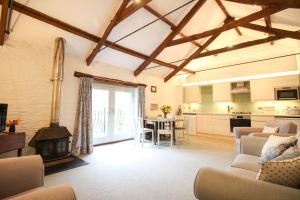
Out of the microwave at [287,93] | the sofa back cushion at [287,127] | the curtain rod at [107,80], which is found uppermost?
the curtain rod at [107,80]

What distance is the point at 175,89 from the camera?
7.60 metres

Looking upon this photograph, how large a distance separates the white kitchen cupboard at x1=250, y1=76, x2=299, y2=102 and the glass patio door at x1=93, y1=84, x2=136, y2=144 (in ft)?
14.4

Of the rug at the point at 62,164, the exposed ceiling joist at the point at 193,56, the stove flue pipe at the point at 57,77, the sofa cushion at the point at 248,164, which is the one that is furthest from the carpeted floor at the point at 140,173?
the exposed ceiling joist at the point at 193,56

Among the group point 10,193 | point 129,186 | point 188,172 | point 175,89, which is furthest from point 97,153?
point 175,89

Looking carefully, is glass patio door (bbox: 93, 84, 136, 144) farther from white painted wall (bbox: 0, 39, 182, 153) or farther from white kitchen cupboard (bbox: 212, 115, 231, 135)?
white kitchen cupboard (bbox: 212, 115, 231, 135)

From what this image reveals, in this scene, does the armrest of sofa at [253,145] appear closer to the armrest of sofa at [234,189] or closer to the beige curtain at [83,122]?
the armrest of sofa at [234,189]

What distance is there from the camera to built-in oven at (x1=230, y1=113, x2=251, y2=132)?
5.46 meters

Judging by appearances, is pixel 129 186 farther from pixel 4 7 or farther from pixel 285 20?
pixel 285 20

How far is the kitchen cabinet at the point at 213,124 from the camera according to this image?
235 inches

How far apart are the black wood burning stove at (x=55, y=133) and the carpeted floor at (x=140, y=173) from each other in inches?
24.3

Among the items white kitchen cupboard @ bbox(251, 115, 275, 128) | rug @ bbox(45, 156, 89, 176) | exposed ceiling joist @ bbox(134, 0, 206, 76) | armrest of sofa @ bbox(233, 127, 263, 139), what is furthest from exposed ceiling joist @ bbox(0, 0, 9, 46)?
white kitchen cupboard @ bbox(251, 115, 275, 128)

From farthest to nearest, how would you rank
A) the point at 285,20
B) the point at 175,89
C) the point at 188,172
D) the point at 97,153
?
the point at 175,89
the point at 97,153
the point at 285,20
the point at 188,172

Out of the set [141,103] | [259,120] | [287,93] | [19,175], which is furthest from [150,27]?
[287,93]

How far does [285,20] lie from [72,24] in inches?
199
